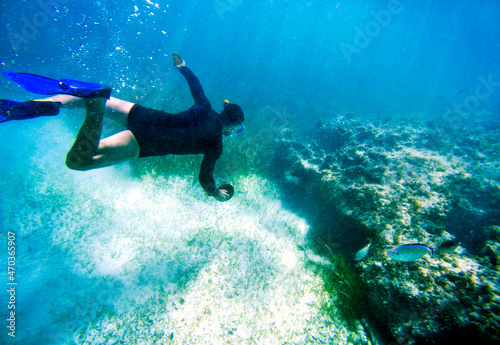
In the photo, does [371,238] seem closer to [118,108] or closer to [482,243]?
[482,243]

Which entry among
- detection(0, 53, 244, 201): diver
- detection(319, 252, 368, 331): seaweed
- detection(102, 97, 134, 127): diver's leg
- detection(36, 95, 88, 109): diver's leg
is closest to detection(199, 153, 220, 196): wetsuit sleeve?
detection(0, 53, 244, 201): diver

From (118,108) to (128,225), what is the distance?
3.57 metres

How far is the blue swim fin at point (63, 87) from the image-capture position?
2.12m

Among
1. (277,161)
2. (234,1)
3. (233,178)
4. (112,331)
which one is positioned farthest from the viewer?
(234,1)

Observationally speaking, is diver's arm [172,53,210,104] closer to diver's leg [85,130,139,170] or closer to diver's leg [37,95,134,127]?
diver's leg [37,95,134,127]

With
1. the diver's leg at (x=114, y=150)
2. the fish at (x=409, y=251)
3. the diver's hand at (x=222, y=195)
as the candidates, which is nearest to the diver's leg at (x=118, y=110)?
the diver's leg at (x=114, y=150)

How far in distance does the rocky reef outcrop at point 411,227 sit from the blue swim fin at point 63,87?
18.3ft

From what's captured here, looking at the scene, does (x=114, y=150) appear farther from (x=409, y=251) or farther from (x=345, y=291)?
(x=345, y=291)

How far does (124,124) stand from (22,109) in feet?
3.61

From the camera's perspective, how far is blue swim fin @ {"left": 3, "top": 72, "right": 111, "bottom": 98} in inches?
83.6

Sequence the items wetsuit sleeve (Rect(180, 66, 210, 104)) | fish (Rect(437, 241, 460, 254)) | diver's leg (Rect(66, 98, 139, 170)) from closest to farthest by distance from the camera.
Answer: diver's leg (Rect(66, 98, 139, 170)) < fish (Rect(437, 241, 460, 254)) < wetsuit sleeve (Rect(180, 66, 210, 104))

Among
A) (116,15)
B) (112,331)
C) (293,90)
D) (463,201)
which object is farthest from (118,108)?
(293,90)

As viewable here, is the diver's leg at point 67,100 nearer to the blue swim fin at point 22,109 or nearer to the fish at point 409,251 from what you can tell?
the blue swim fin at point 22,109

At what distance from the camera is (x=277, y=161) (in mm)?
7480
